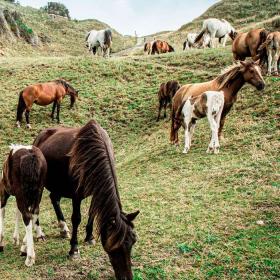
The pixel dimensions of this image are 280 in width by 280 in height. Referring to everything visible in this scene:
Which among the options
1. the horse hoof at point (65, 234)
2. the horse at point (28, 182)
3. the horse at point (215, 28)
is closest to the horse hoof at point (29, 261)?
the horse at point (28, 182)

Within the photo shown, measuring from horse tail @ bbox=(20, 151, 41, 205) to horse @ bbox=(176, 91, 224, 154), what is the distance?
18.9 feet

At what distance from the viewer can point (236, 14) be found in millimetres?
40812

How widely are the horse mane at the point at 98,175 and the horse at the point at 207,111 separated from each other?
17.3 ft

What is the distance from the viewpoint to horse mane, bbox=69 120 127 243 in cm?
452

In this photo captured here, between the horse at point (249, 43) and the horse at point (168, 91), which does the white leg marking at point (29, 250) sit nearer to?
the horse at point (168, 91)

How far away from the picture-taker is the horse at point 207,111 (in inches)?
400

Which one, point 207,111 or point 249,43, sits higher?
point 249,43

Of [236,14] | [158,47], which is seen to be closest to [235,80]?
[158,47]

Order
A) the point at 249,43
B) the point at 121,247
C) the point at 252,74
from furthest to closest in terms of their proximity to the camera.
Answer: the point at 249,43
the point at 252,74
the point at 121,247

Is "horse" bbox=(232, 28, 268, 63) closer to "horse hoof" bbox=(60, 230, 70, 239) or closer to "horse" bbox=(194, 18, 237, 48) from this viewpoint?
"horse" bbox=(194, 18, 237, 48)

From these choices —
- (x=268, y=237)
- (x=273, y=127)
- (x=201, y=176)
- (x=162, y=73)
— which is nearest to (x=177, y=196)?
(x=201, y=176)

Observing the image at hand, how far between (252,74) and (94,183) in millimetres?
6709

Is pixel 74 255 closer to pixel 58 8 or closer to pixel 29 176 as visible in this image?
pixel 29 176

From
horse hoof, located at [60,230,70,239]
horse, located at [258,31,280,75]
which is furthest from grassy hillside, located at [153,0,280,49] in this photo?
horse hoof, located at [60,230,70,239]
